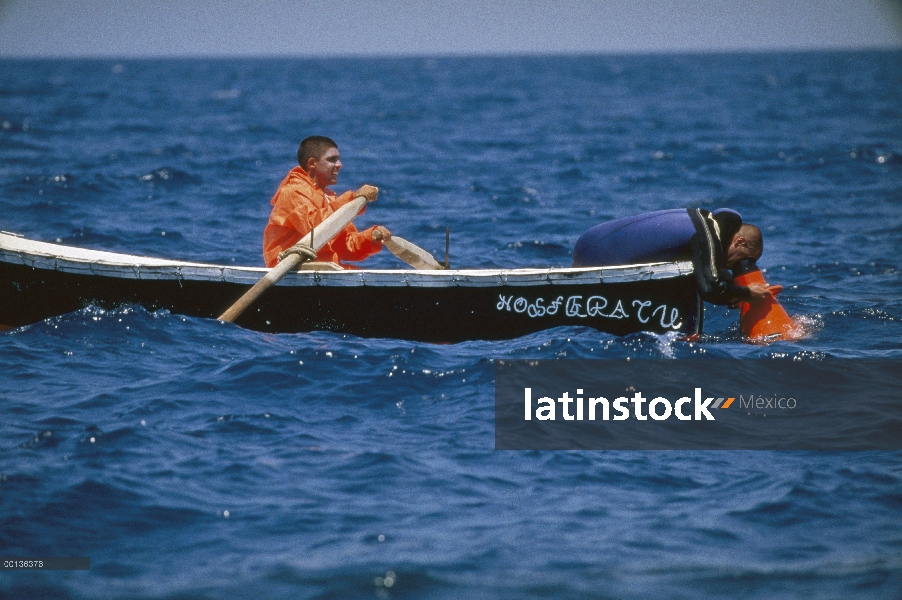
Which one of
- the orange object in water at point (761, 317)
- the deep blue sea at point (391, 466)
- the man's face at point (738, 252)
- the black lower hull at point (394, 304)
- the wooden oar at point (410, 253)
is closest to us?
the deep blue sea at point (391, 466)

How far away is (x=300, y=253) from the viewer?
8.09 meters

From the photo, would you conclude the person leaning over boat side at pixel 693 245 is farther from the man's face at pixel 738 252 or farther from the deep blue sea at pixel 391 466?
the deep blue sea at pixel 391 466

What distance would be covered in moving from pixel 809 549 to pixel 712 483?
0.81m

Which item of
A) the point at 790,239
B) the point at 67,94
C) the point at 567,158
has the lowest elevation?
the point at 790,239

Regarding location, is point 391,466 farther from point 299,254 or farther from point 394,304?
point 299,254

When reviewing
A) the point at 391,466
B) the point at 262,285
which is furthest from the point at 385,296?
the point at 391,466

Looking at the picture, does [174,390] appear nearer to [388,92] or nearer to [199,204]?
[199,204]

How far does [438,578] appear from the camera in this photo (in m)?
4.72

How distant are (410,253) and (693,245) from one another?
2.50m

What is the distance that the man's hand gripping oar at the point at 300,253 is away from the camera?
314 inches

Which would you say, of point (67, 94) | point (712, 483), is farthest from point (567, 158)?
point (67, 94)

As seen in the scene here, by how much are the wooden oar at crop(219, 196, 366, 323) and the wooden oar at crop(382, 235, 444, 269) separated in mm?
602

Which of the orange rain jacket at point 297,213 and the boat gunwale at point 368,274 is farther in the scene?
the orange rain jacket at point 297,213

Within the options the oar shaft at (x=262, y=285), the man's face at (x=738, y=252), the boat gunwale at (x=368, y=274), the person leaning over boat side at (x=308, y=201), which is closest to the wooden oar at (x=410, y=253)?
the person leaning over boat side at (x=308, y=201)
